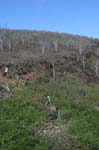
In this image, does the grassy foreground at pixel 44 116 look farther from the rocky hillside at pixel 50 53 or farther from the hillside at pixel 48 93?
the rocky hillside at pixel 50 53

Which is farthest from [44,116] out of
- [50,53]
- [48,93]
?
[50,53]

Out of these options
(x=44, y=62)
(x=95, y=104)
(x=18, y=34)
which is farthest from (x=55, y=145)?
(x=18, y=34)

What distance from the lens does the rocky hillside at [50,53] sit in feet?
82.0

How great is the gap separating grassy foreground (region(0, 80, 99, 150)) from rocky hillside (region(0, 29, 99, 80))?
301 centimetres

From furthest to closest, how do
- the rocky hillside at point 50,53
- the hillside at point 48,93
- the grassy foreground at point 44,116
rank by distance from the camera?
1. the rocky hillside at point 50,53
2. the hillside at point 48,93
3. the grassy foreground at point 44,116

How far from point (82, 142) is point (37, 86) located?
645 cm

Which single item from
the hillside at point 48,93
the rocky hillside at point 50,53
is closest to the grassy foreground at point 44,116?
the hillside at point 48,93

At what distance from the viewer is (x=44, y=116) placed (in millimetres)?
17156

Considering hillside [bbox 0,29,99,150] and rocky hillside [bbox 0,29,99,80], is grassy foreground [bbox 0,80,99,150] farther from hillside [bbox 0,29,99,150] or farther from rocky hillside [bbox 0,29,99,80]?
rocky hillside [bbox 0,29,99,80]

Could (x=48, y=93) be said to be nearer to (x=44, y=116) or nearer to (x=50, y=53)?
(x=44, y=116)

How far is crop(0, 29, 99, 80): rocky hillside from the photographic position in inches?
984

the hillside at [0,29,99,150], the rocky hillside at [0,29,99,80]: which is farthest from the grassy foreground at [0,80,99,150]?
the rocky hillside at [0,29,99,80]

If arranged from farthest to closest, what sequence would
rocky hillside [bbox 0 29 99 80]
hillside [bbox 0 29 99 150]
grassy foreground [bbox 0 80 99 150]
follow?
rocky hillside [bbox 0 29 99 80]
hillside [bbox 0 29 99 150]
grassy foreground [bbox 0 80 99 150]

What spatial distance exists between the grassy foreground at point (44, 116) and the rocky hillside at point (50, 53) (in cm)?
301
